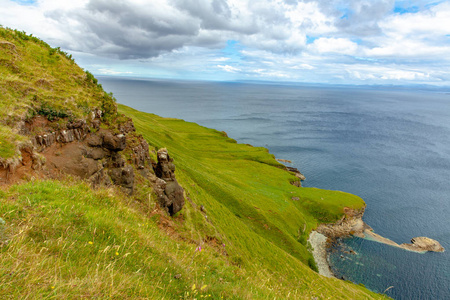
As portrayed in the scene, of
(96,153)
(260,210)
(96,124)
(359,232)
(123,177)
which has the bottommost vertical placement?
(359,232)

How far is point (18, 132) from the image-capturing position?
17.2 metres

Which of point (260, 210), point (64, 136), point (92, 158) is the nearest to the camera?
point (64, 136)

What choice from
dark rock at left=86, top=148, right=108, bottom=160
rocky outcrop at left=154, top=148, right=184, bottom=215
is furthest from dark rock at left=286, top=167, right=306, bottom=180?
dark rock at left=86, top=148, right=108, bottom=160

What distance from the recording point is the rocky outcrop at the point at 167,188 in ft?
87.1

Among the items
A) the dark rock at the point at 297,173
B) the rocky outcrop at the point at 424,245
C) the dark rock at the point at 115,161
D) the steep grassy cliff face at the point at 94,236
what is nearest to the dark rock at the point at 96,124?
the steep grassy cliff face at the point at 94,236

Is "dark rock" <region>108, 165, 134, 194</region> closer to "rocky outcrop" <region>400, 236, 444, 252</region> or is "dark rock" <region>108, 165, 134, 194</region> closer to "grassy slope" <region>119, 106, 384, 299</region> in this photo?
"grassy slope" <region>119, 106, 384, 299</region>

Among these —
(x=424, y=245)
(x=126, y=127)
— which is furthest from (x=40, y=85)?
(x=424, y=245)

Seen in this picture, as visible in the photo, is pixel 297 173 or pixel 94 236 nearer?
pixel 94 236

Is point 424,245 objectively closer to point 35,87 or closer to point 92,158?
point 92,158

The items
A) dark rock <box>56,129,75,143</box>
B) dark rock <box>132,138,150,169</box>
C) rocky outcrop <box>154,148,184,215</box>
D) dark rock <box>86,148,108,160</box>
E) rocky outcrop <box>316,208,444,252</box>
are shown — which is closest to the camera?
dark rock <box>56,129,75,143</box>

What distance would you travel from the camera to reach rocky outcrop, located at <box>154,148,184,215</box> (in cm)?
2654

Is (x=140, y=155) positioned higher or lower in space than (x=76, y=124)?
lower

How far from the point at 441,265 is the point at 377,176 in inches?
2090

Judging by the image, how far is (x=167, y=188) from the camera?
27953 millimetres
